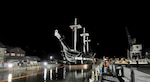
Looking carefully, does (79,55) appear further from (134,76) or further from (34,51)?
(34,51)

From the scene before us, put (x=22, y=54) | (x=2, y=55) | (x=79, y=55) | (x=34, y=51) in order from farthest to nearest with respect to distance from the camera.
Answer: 1. (x=34, y=51)
2. (x=22, y=54)
3. (x=2, y=55)
4. (x=79, y=55)

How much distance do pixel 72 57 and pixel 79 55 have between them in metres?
6.71

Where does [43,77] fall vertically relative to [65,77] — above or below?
above

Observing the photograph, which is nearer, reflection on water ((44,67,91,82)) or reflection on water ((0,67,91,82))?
reflection on water ((0,67,91,82))

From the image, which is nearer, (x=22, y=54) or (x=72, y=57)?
(x=72, y=57)

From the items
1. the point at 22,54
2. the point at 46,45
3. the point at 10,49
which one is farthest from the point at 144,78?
the point at 46,45

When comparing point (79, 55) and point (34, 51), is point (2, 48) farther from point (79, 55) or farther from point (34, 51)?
point (34, 51)

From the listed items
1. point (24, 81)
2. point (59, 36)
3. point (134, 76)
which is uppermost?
point (59, 36)

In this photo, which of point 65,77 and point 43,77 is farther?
point 65,77

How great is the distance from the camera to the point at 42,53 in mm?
149500

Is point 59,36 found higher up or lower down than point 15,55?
higher up

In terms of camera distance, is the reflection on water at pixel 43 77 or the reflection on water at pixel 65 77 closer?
the reflection on water at pixel 43 77

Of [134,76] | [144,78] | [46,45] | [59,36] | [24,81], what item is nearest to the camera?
[144,78]

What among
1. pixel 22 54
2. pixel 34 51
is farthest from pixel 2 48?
pixel 34 51
